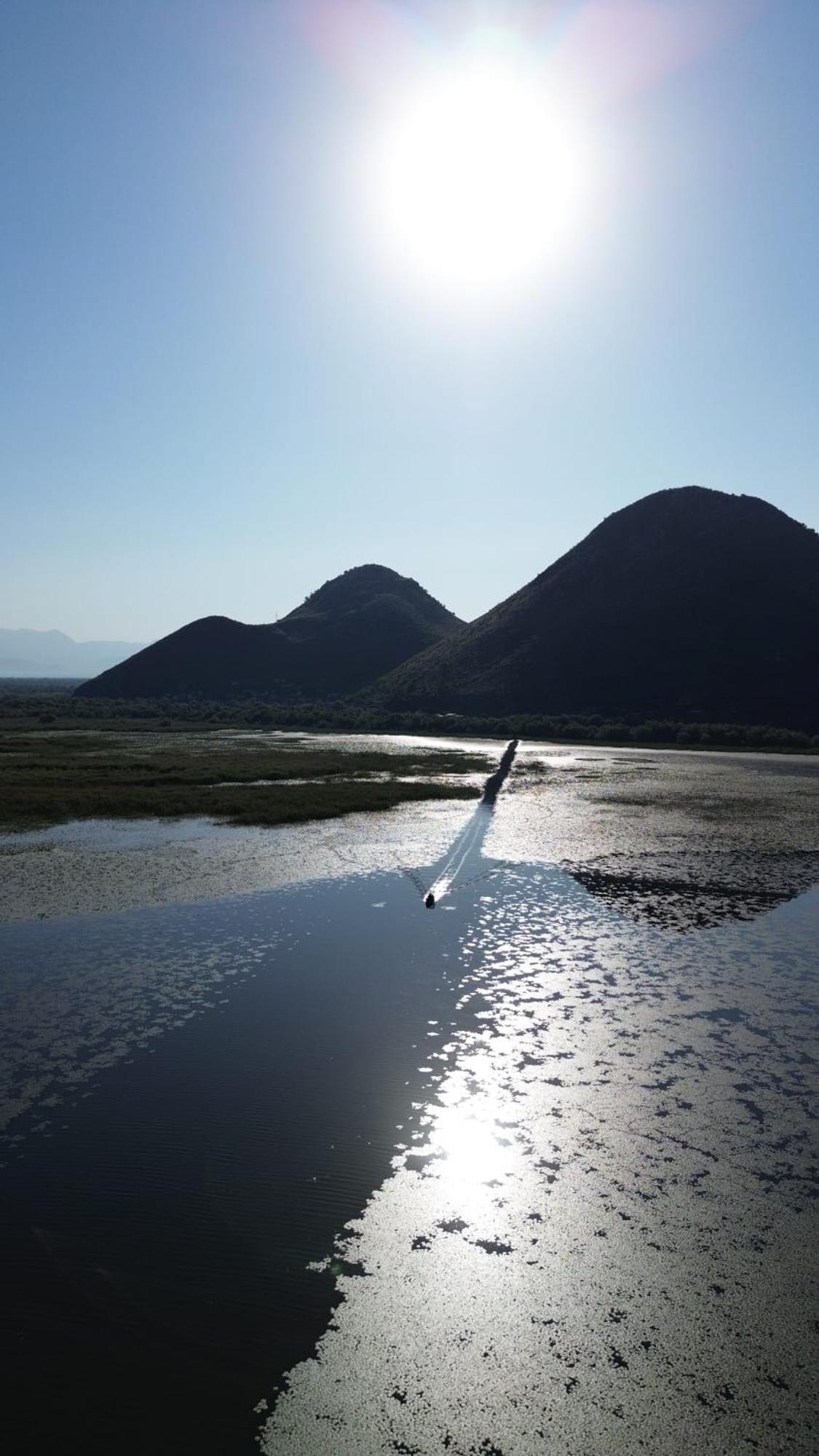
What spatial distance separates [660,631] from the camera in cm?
13612

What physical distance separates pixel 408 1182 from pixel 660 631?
134 m

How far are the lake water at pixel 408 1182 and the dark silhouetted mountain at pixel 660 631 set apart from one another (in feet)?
328

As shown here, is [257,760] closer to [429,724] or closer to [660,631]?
[429,724]

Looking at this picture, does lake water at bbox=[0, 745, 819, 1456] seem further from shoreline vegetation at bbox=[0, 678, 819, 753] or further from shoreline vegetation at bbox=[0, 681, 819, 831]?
shoreline vegetation at bbox=[0, 678, 819, 753]

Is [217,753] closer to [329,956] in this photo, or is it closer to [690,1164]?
[329,956]

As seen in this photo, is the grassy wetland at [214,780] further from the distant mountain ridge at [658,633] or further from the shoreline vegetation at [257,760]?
the distant mountain ridge at [658,633]

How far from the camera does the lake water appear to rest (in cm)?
689

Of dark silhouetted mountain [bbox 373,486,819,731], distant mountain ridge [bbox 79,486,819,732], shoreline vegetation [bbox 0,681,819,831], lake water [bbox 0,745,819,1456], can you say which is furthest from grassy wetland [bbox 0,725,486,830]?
dark silhouetted mountain [bbox 373,486,819,731]

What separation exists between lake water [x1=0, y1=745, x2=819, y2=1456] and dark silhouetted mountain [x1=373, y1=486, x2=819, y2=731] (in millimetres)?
99867

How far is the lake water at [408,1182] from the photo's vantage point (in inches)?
271

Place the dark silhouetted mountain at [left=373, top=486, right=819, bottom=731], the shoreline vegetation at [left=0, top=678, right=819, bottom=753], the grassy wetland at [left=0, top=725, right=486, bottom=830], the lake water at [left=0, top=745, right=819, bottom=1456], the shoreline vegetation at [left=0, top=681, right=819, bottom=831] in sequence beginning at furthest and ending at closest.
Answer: the dark silhouetted mountain at [left=373, top=486, right=819, bottom=731]
the shoreline vegetation at [left=0, top=678, right=819, bottom=753]
the shoreline vegetation at [left=0, top=681, right=819, bottom=831]
the grassy wetland at [left=0, top=725, right=486, bottom=830]
the lake water at [left=0, top=745, right=819, bottom=1456]

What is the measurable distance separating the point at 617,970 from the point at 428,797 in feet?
91.2

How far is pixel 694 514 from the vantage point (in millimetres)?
157250

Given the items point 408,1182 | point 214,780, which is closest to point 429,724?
point 214,780
